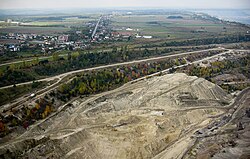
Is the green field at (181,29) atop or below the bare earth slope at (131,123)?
atop

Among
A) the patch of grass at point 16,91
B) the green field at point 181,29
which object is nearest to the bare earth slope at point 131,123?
the patch of grass at point 16,91

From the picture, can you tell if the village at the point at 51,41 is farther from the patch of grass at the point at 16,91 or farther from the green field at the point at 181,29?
the patch of grass at the point at 16,91

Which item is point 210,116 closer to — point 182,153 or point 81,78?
point 182,153

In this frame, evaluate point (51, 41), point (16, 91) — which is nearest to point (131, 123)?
point (16, 91)

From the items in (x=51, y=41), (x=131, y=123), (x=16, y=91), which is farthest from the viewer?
(x=51, y=41)

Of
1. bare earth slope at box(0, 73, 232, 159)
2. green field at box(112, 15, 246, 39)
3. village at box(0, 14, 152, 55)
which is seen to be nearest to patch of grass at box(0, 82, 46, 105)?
bare earth slope at box(0, 73, 232, 159)

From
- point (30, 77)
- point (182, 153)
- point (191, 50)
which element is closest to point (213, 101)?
point (182, 153)

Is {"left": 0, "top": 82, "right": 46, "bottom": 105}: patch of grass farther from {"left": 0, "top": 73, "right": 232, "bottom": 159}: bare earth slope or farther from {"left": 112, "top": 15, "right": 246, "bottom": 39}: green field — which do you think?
{"left": 112, "top": 15, "right": 246, "bottom": 39}: green field

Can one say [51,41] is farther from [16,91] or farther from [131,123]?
[131,123]
